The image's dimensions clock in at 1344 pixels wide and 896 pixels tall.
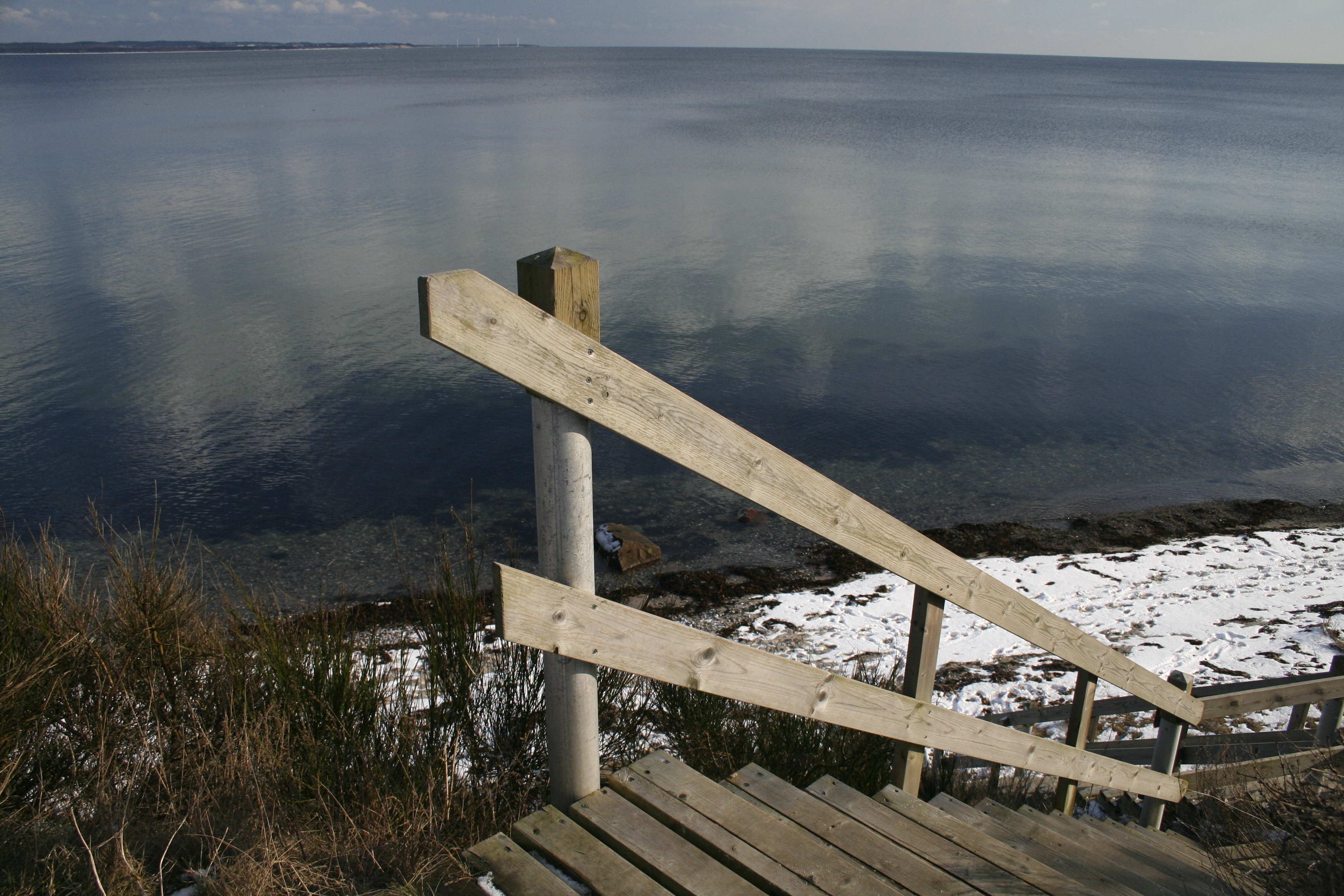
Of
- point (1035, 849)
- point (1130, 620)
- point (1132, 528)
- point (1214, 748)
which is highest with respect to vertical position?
point (1035, 849)

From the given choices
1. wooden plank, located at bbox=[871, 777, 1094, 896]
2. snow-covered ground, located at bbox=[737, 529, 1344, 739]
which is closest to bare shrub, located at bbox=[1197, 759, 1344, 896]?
wooden plank, located at bbox=[871, 777, 1094, 896]

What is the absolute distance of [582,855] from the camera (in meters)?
2.19

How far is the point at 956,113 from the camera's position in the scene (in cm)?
7119

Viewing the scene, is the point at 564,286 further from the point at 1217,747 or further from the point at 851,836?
the point at 1217,747

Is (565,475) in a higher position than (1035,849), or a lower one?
higher

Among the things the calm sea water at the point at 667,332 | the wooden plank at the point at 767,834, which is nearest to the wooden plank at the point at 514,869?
the wooden plank at the point at 767,834

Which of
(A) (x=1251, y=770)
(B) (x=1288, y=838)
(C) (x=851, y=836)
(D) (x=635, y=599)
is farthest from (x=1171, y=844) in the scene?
(D) (x=635, y=599)

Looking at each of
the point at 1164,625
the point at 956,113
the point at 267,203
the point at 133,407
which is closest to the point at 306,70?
the point at 956,113

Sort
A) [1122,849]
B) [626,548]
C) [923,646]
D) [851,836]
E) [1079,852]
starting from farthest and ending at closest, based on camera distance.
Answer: [626,548] < [1122,849] < [1079,852] < [923,646] < [851,836]

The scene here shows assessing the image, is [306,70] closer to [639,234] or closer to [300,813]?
[639,234]

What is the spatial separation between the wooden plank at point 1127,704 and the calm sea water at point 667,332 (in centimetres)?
542

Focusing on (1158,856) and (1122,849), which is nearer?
(1122,849)

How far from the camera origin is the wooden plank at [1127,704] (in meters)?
4.34

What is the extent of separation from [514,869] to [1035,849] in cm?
182
